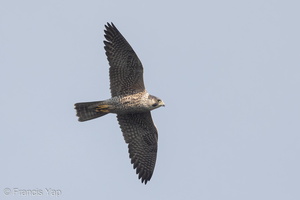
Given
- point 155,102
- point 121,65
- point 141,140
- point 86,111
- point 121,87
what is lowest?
point 141,140

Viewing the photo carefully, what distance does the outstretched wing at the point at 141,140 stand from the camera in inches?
883

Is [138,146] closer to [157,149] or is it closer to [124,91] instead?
[157,149]

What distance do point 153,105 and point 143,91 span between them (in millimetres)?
553

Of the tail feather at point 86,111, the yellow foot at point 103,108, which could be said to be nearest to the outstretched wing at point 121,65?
the yellow foot at point 103,108

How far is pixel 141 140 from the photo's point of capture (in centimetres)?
2264

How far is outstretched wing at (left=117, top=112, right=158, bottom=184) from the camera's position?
2242cm

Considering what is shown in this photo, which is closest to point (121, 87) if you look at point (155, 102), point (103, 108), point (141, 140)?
point (103, 108)

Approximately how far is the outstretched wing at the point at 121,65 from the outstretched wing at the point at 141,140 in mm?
1252

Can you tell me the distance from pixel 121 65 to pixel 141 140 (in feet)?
9.13

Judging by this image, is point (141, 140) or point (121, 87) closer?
point (121, 87)

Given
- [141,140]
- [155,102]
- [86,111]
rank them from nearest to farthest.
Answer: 1. [155,102]
2. [86,111]
3. [141,140]

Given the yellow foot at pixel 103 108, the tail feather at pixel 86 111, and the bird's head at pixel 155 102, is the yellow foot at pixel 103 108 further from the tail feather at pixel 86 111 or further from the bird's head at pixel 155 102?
the bird's head at pixel 155 102

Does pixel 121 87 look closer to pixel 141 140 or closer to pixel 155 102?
pixel 155 102

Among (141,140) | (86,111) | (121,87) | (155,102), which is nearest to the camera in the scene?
(155,102)
